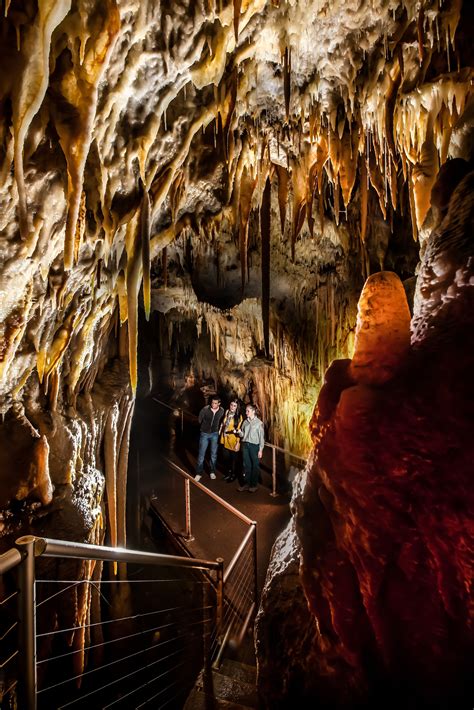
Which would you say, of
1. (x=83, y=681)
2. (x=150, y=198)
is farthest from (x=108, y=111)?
(x=83, y=681)

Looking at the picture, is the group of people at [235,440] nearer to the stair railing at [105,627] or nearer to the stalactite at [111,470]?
the stair railing at [105,627]

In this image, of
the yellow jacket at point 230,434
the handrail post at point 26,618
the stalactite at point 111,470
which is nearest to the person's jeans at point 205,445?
the yellow jacket at point 230,434

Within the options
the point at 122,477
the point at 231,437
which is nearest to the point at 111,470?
the point at 122,477

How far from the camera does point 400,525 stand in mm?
1731

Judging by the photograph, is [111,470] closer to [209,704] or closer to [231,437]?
[231,437]

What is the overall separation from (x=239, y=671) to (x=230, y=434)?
4628 millimetres

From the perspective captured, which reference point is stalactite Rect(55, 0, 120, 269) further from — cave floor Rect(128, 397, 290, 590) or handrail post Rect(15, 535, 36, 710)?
cave floor Rect(128, 397, 290, 590)

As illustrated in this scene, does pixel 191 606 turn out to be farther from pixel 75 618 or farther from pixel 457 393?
pixel 457 393

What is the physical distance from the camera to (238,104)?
164 inches

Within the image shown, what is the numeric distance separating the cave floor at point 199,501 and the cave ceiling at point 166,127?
270cm

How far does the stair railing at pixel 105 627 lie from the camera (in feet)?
4.07

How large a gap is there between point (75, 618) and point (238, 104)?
565 centimetres

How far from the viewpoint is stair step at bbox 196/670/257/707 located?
9.10 ft

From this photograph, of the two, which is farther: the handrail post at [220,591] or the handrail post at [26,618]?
the handrail post at [220,591]
